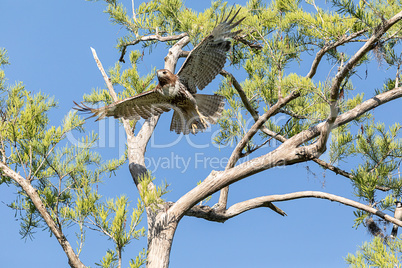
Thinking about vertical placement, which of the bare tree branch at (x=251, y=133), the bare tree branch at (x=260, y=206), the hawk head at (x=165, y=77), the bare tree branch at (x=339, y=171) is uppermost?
the hawk head at (x=165, y=77)

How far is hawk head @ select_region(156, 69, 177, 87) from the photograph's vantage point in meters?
4.59

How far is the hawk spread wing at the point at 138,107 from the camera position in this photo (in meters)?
4.62

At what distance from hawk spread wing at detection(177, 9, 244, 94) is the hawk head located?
84mm

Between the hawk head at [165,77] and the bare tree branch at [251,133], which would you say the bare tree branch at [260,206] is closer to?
the bare tree branch at [251,133]

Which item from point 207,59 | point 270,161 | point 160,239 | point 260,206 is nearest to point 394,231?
point 260,206

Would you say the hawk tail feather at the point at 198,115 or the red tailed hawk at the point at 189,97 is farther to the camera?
the hawk tail feather at the point at 198,115

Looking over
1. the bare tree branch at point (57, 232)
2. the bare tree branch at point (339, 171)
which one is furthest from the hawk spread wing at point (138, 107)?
the bare tree branch at point (339, 171)

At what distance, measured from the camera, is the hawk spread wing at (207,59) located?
4145 mm

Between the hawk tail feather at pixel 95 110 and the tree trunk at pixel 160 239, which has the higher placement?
the hawk tail feather at pixel 95 110

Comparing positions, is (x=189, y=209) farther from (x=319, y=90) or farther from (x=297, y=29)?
(x=297, y=29)

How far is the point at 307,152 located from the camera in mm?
3643

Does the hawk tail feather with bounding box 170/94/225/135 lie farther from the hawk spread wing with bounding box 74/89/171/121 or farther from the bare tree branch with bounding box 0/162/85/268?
the bare tree branch with bounding box 0/162/85/268

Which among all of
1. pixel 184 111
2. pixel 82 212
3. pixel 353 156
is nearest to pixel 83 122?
pixel 82 212

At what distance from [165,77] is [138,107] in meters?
0.49
